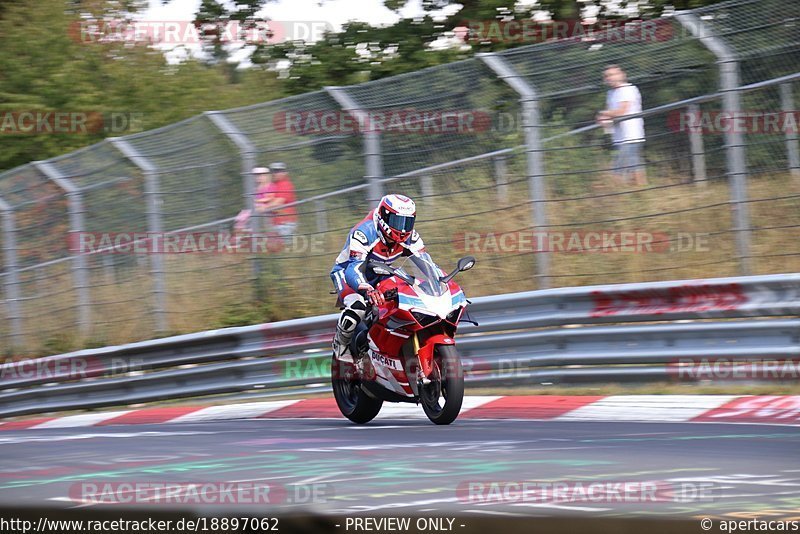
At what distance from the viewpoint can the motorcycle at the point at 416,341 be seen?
25.8ft

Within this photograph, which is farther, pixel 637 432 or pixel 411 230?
pixel 411 230

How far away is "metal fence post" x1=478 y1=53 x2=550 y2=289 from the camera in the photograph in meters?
10.3

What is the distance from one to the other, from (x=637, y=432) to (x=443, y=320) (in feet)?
4.77

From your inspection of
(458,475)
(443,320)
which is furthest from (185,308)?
(458,475)

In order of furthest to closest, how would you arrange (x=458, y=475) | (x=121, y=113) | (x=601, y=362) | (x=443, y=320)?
(x=121, y=113) → (x=601, y=362) → (x=443, y=320) → (x=458, y=475)

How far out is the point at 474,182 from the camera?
10867 mm

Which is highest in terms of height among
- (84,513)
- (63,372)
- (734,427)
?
(84,513)

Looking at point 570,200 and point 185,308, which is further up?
point 570,200

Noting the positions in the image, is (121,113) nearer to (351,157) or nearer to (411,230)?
(351,157)

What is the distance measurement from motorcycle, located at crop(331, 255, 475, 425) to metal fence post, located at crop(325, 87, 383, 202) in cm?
292

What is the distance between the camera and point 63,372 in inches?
520

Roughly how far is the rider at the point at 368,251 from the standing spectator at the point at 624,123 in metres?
2.21

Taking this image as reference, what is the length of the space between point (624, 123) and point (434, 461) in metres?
4.62

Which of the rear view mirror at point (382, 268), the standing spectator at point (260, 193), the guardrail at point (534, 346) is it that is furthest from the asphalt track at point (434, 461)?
the standing spectator at point (260, 193)
